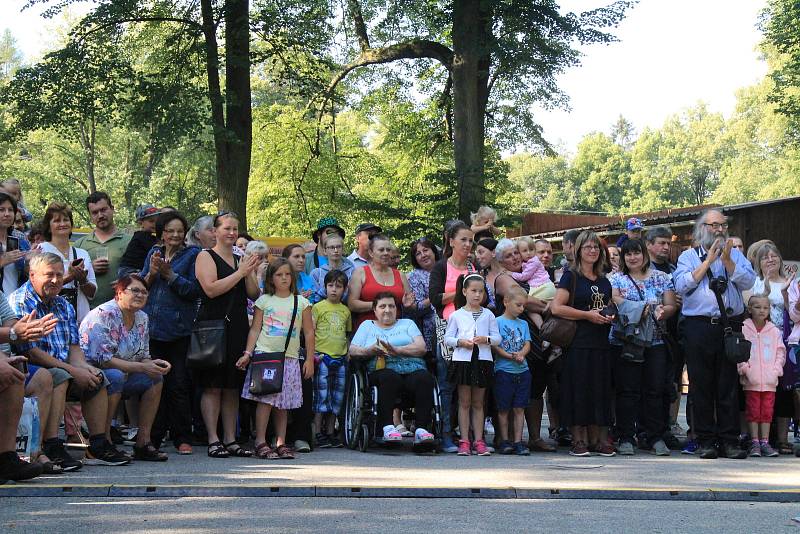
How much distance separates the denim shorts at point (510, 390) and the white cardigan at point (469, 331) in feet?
0.93

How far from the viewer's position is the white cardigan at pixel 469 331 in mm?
9891

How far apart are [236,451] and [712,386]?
Result: 444 cm

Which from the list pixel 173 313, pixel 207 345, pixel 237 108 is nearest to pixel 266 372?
pixel 207 345

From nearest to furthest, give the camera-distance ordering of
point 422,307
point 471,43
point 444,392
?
point 444,392 → point 422,307 → point 471,43

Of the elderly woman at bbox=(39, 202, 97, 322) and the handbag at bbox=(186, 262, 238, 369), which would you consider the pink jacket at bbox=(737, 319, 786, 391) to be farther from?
the elderly woman at bbox=(39, 202, 97, 322)

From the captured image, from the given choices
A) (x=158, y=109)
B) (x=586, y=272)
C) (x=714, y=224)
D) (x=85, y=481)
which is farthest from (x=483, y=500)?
(x=158, y=109)

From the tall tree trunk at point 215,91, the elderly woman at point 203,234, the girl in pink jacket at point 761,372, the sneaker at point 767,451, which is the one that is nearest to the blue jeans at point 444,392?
the elderly woman at point 203,234

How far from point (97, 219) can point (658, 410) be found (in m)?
5.67

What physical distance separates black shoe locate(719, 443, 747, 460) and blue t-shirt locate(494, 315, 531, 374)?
6.51ft

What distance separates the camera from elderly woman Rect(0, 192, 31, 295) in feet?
27.4

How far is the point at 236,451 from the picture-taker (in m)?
9.27

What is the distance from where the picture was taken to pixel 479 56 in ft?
73.9

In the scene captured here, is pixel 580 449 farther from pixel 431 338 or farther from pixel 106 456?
pixel 106 456

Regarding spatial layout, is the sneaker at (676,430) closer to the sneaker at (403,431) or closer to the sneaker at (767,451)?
the sneaker at (767,451)
